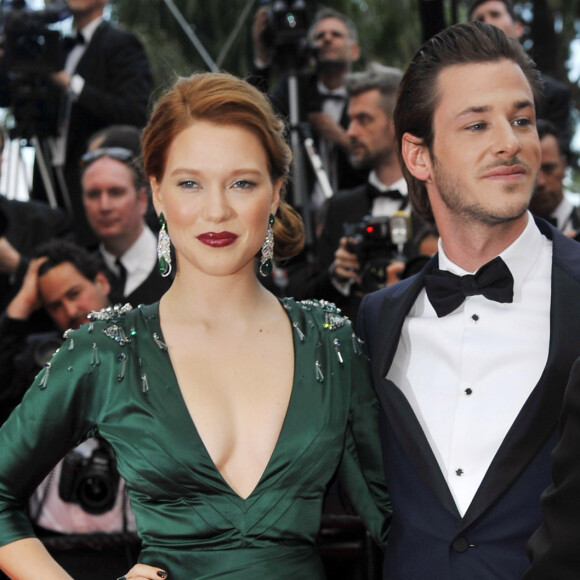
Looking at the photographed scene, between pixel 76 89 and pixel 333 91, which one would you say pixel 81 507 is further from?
pixel 333 91

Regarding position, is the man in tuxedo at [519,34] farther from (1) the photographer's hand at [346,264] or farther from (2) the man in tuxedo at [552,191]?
(1) the photographer's hand at [346,264]

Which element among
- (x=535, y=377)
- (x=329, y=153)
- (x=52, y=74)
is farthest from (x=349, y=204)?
(x=535, y=377)

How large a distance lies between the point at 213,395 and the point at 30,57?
10.1 feet

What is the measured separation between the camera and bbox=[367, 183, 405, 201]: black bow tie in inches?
169

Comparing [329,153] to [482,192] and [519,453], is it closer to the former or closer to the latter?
[482,192]

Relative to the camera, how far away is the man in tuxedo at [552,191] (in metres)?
4.11

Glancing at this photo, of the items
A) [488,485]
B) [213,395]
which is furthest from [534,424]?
[213,395]

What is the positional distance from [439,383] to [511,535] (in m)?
0.39

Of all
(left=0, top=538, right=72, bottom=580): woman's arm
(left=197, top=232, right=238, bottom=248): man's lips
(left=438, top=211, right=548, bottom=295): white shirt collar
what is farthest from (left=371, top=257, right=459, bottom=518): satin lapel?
(left=0, top=538, right=72, bottom=580): woman's arm

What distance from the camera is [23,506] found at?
221 cm

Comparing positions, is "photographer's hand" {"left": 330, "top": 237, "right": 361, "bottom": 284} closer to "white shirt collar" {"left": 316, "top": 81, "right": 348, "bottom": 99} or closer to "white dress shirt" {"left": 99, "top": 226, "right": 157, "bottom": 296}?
"white dress shirt" {"left": 99, "top": 226, "right": 157, "bottom": 296}

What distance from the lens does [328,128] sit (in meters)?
5.10

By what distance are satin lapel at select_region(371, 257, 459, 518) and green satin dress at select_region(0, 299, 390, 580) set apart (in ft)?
0.40

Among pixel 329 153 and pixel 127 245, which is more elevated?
pixel 329 153
